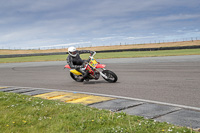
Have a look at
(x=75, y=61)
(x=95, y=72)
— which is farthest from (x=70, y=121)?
(x=75, y=61)

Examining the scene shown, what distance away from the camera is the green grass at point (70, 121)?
427 cm

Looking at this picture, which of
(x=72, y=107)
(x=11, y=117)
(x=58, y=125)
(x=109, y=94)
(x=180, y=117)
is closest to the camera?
(x=58, y=125)

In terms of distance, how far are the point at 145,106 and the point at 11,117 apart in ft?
10.7

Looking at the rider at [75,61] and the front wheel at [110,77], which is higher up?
the rider at [75,61]

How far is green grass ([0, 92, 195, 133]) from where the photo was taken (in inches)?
168

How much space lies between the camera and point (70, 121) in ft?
15.8

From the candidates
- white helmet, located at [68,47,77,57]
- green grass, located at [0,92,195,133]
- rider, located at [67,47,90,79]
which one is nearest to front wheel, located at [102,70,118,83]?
rider, located at [67,47,90,79]

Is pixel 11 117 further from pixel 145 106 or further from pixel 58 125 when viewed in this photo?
pixel 145 106

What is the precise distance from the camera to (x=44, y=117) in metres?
5.14

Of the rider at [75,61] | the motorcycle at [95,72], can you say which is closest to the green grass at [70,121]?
the motorcycle at [95,72]

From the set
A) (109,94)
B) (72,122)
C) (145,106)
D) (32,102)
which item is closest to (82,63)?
(109,94)

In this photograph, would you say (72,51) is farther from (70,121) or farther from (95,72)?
(70,121)

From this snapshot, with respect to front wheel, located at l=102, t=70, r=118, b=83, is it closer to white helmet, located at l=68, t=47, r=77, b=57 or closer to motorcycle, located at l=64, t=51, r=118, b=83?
motorcycle, located at l=64, t=51, r=118, b=83

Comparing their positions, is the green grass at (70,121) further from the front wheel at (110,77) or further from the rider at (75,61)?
the rider at (75,61)
